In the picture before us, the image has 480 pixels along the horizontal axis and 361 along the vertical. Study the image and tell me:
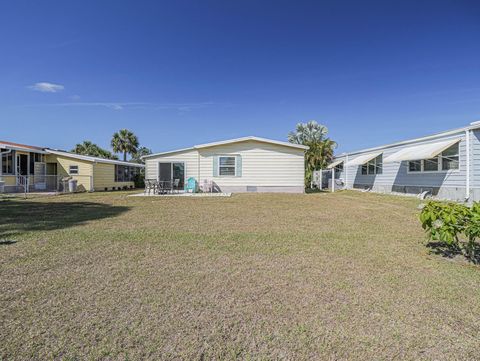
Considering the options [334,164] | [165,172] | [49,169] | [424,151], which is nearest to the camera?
[424,151]

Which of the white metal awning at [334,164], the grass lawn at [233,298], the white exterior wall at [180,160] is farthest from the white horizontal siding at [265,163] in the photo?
the grass lawn at [233,298]

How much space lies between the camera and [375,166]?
17.8 m

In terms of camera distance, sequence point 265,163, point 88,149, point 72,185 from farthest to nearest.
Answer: point 88,149
point 72,185
point 265,163

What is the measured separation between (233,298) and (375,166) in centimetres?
1805

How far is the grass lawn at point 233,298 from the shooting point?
1.95m

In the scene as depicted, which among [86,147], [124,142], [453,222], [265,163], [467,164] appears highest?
[124,142]

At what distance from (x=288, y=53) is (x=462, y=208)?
14.6 metres

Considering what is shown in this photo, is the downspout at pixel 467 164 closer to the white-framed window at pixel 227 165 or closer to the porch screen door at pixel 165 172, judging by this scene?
the white-framed window at pixel 227 165

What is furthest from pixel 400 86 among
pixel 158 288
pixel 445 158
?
pixel 158 288

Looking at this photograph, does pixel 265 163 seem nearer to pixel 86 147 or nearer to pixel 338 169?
pixel 338 169

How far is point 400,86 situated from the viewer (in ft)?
60.0

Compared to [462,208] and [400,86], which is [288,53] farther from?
[462,208]

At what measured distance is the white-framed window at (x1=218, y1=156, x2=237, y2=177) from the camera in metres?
16.6

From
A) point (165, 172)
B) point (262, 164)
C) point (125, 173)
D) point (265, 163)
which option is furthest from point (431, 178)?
point (125, 173)
